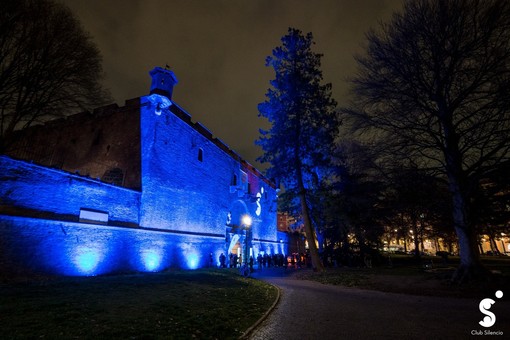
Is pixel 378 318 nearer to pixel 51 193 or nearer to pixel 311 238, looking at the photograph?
pixel 311 238

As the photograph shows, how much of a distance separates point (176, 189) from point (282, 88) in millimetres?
11278

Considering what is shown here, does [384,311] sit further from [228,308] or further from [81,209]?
[81,209]

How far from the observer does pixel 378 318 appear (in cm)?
659

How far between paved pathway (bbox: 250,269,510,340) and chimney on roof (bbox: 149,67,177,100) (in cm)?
1522

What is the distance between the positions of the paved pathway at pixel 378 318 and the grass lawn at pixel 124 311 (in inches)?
32.9

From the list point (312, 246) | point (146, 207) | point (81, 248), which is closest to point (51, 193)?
point (81, 248)

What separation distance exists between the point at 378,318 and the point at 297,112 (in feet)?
51.9

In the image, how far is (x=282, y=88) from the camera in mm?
20219

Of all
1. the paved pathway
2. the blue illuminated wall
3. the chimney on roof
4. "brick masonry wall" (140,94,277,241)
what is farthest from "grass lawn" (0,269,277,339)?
the chimney on roof

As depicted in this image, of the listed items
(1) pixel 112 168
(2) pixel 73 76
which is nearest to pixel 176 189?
(1) pixel 112 168

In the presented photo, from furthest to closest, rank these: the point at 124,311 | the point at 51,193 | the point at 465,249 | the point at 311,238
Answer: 1. the point at 311,238
2. the point at 465,249
3. the point at 51,193
4. the point at 124,311

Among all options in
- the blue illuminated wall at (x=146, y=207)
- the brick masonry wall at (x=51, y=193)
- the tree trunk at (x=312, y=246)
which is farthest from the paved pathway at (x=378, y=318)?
the brick masonry wall at (x=51, y=193)

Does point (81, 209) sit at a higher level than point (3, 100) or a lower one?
lower

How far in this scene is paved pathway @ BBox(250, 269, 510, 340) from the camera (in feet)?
17.8
